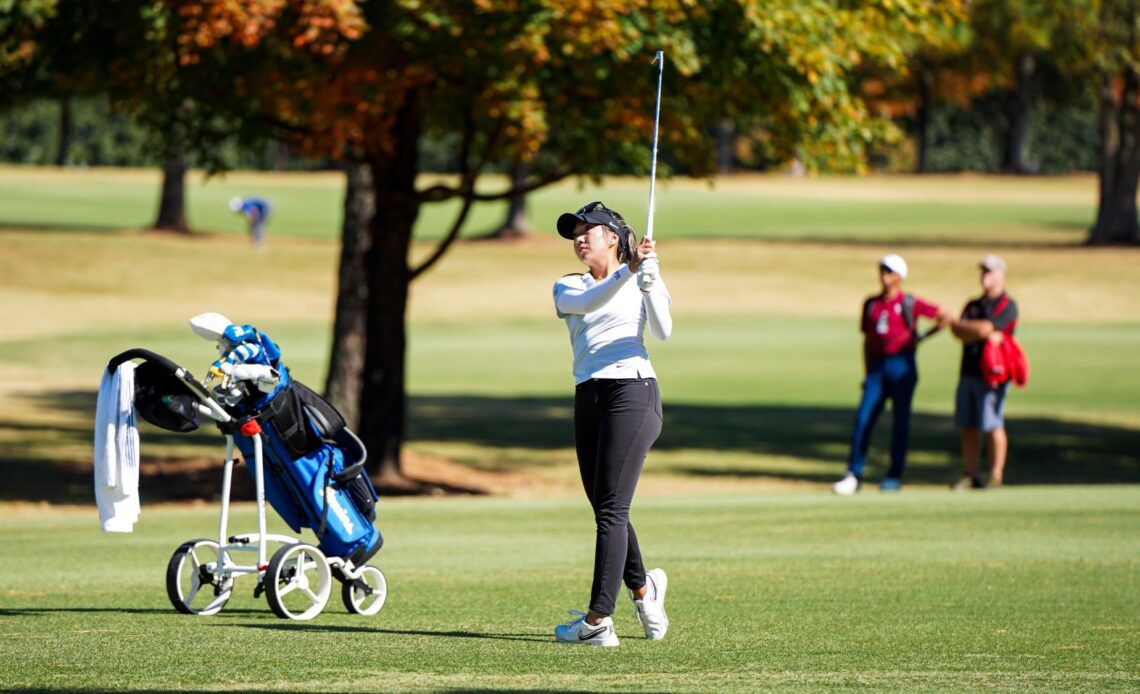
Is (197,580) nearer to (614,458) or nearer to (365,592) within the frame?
(365,592)

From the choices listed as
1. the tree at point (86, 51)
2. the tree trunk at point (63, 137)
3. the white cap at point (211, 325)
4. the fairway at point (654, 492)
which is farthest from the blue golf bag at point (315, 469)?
the tree trunk at point (63, 137)

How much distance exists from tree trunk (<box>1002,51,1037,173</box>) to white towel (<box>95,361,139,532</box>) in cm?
7105

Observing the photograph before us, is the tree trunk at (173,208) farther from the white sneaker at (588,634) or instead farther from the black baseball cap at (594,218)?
the white sneaker at (588,634)

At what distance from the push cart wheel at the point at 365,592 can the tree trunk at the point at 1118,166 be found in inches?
1619

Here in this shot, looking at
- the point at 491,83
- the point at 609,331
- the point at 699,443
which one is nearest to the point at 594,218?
the point at 609,331

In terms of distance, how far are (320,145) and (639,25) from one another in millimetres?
3432

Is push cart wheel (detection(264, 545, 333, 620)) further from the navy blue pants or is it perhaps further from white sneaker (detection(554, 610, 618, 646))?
the navy blue pants

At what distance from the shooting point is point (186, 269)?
1799 inches

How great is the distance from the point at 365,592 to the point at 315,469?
0.69m

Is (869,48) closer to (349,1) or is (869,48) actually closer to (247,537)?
(349,1)

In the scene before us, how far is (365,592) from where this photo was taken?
892cm

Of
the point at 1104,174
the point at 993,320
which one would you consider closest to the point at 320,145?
the point at 993,320

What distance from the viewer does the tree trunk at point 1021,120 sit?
78.6 m

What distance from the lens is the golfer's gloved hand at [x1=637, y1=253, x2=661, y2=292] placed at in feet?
24.2
